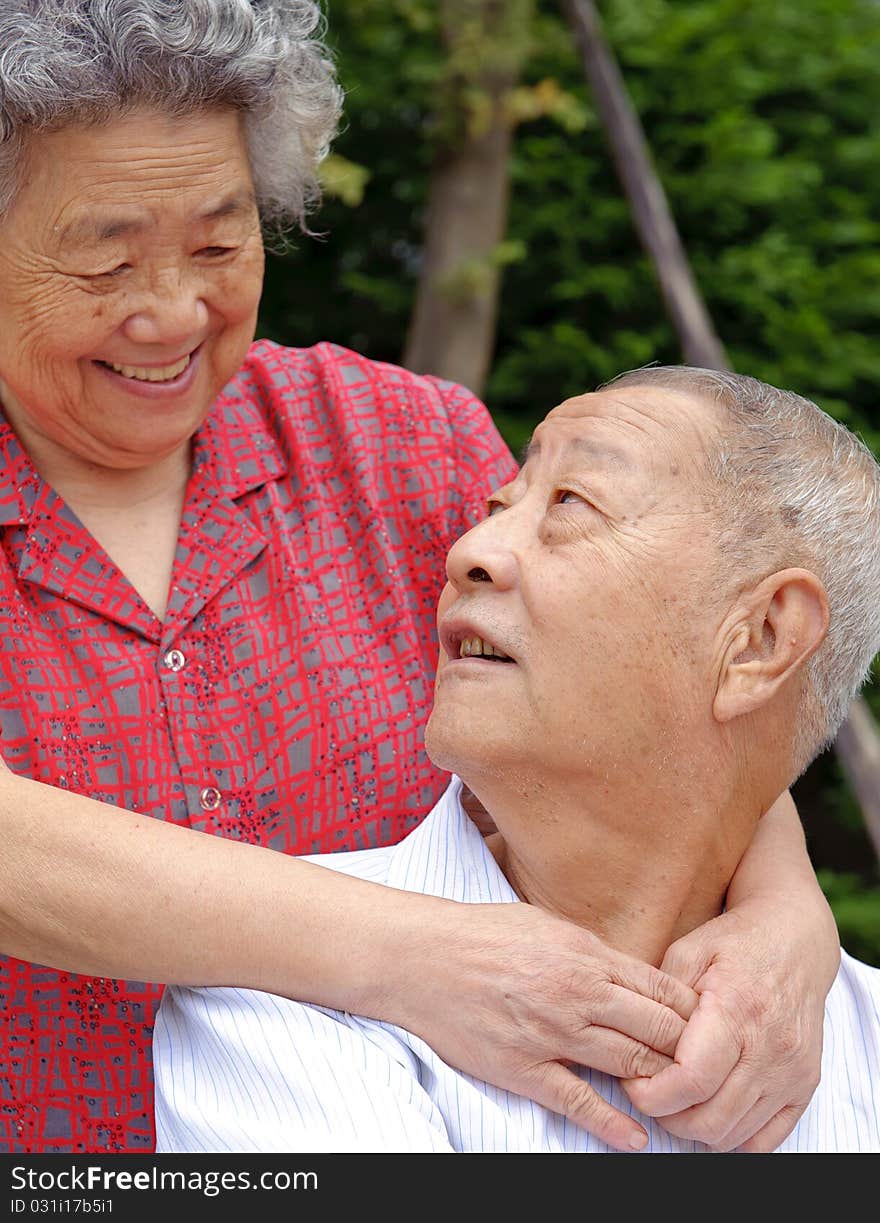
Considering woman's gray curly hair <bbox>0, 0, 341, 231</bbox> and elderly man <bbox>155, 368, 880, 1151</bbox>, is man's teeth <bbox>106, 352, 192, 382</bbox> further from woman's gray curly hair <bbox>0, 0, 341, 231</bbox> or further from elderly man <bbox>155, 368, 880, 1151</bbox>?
elderly man <bbox>155, 368, 880, 1151</bbox>

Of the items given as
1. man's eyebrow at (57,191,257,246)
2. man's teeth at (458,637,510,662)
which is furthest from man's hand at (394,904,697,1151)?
man's eyebrow at (57,191,257,246)

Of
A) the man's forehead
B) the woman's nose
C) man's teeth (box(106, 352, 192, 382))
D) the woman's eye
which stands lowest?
the man's forehead

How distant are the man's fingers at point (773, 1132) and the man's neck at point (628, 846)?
26 cm

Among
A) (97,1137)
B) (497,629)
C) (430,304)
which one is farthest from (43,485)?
(430,304)

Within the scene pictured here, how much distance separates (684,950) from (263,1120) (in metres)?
0.54

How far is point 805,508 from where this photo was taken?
202cm

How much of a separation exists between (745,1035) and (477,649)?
570 millimetres

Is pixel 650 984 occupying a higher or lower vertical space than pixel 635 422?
lower

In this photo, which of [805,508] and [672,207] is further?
[672,207]

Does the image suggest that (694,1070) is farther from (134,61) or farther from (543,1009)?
(134,61)

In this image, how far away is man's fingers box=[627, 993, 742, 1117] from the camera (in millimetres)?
1818

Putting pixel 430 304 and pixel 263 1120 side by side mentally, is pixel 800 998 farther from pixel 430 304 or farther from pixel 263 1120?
pixel 430 304

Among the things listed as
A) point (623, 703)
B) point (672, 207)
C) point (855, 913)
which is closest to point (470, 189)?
point (672, 207)

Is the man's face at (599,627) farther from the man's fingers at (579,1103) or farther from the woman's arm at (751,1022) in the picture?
the man's fingers at (579,1103)
